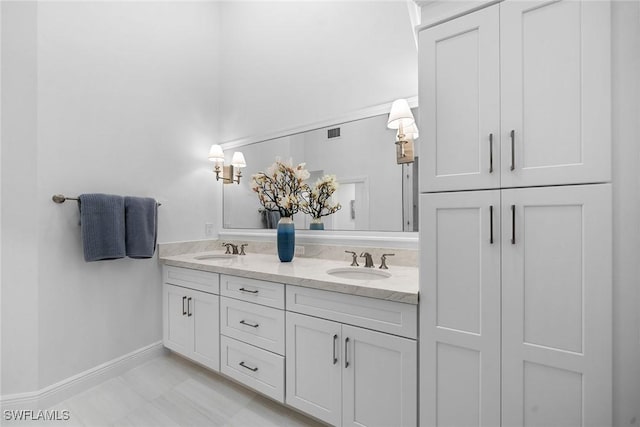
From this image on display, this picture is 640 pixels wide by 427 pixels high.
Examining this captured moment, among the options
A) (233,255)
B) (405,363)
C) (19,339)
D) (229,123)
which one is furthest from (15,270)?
(405,363)

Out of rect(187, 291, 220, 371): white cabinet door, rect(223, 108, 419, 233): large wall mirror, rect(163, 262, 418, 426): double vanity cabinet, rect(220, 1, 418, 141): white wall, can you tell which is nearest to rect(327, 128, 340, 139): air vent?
rect(223, 108, 419, 233): large wall mirror

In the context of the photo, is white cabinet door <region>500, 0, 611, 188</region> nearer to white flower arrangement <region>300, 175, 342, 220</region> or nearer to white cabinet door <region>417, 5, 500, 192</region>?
white cabinet door <region>417, 5, 500, 192</region>

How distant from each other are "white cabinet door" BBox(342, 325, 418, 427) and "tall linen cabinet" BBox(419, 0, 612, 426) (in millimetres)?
61

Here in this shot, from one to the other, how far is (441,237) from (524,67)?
0.67 m

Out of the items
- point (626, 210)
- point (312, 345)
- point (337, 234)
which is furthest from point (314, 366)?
point (626, 210)

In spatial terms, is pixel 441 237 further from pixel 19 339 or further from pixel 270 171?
pixel 19 339

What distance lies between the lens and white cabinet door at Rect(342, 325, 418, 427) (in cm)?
122

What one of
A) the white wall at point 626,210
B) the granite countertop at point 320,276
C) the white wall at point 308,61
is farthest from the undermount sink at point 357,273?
the white wall at point 308,61

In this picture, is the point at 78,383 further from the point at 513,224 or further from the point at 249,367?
the point at 513,224

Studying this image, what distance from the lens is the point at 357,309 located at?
52.5 inches

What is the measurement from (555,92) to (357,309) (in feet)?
3.67

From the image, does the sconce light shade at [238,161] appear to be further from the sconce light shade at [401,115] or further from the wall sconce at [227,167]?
the sconce light shade at [401,115]

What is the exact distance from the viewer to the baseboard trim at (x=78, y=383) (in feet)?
5.48

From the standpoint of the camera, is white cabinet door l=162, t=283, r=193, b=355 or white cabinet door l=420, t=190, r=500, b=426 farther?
white cabinet door l=162, t=283, r=193, b=355
